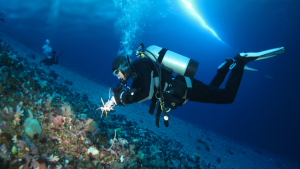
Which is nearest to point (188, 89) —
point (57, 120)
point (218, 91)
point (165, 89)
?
point (165, 89)

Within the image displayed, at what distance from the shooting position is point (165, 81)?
338 centimetres

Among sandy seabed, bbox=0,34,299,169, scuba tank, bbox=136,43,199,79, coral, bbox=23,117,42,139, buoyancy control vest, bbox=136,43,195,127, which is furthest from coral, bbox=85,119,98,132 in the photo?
sandy seabed, bbox=0,34,299,169

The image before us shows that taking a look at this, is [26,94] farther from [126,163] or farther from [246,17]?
[246,17]

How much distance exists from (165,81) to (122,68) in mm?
1119

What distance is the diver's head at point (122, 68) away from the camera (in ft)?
10.3

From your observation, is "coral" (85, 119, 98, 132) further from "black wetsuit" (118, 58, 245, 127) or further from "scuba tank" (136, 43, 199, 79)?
"scuba tank" (136, 43, 199, 79)

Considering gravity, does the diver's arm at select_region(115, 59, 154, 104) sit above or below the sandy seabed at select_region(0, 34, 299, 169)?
above

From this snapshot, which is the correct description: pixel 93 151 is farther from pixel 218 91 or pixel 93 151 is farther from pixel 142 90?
pixel 218 91

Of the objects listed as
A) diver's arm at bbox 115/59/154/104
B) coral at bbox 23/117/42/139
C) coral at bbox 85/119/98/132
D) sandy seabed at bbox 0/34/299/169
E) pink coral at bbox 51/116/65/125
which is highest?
diver's arm at bbox 115/59/154/104

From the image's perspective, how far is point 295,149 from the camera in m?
40.4

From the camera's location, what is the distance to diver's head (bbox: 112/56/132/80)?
3146mm

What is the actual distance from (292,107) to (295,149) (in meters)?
12.7

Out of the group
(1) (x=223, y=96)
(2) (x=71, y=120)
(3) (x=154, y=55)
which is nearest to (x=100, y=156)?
(2) (x=71, y=120)

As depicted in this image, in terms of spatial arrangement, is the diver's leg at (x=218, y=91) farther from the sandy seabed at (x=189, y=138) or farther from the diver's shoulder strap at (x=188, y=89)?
the sandy seabed at (x=189, y=138)
